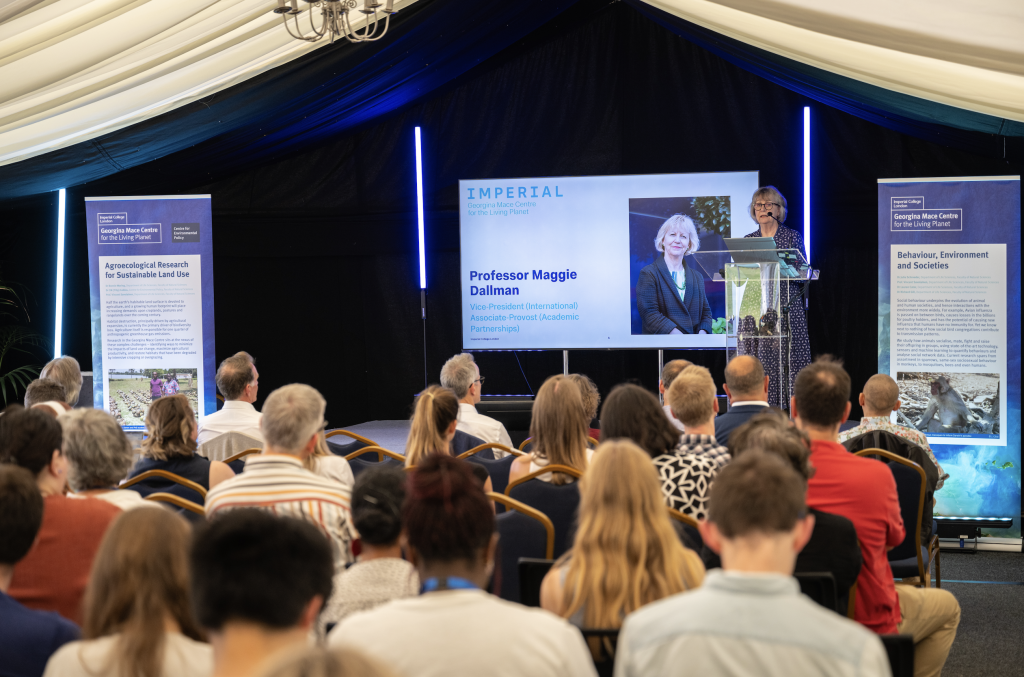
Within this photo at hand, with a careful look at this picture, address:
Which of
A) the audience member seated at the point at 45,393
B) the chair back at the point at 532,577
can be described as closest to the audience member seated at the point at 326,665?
the chair back at the point at 532,577

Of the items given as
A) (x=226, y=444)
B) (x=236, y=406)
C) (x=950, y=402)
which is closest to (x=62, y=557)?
(x=226, y=444)

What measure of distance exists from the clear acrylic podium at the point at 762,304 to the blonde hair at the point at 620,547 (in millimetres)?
3223

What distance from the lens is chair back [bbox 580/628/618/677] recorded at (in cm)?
188

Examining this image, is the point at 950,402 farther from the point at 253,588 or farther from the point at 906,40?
the point at 253,588

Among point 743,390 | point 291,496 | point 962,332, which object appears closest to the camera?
point 291,496

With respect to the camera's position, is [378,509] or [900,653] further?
[378,509]

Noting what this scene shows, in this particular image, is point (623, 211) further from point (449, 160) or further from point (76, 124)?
point (76, 124)

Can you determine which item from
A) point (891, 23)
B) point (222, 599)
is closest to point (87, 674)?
point (222, 599)

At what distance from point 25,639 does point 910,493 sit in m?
3.01

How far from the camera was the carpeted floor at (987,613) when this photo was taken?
3.77m

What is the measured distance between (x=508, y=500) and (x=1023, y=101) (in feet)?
11.1

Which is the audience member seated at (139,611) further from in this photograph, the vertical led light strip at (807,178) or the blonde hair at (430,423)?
the vertical led light strip at (807,178)

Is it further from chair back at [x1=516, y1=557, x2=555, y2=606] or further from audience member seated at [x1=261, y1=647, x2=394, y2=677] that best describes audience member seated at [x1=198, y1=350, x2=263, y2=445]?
audience member seated at [x1=261, y1=647, x2=394, y2=677]

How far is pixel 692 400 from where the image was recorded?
3363 mm
